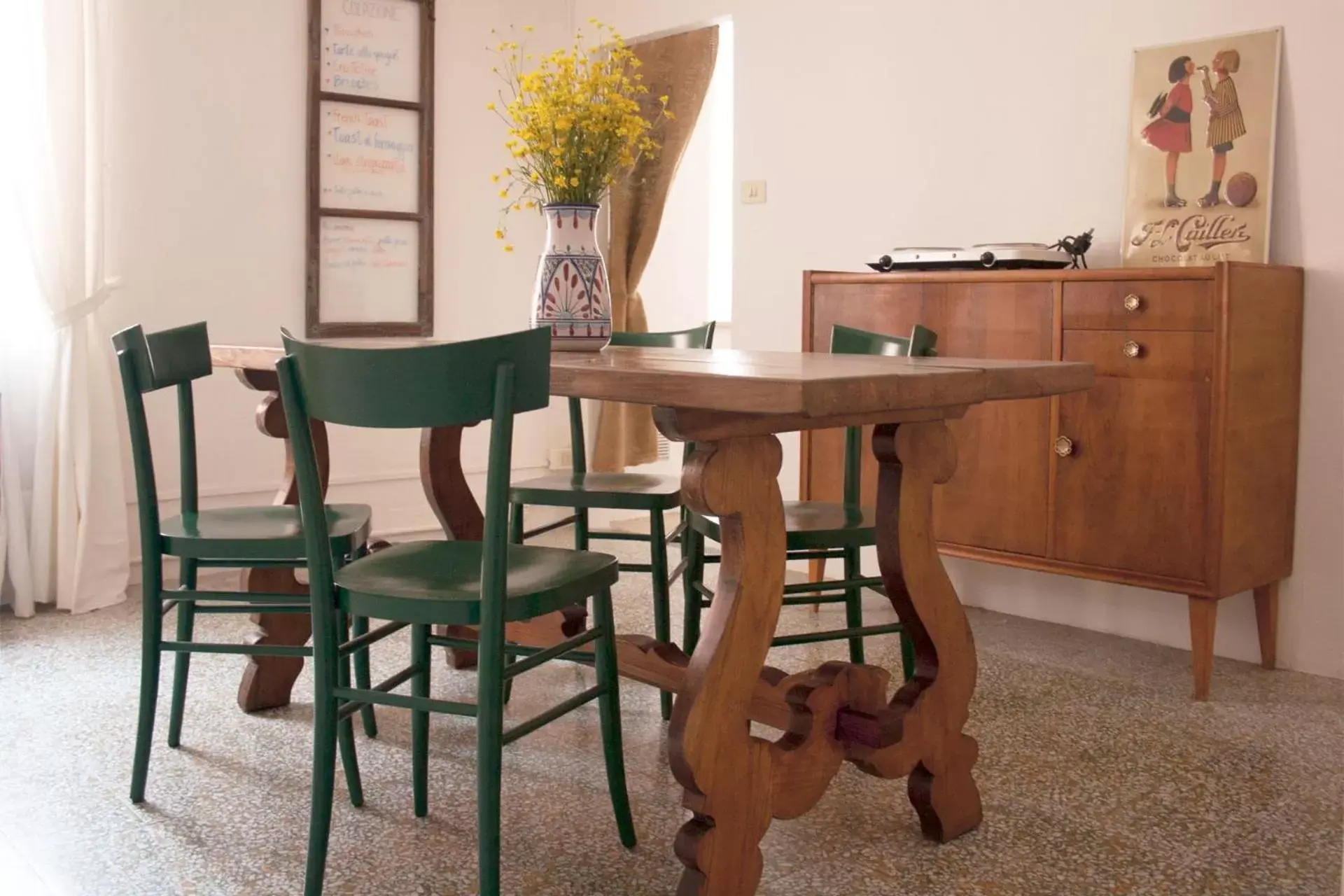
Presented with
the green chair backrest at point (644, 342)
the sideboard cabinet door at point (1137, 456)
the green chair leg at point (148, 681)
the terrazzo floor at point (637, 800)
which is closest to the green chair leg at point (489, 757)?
the terrazzo floor at point (637, 800)

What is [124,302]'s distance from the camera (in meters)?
4.07

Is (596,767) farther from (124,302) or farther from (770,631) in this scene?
(124,302)

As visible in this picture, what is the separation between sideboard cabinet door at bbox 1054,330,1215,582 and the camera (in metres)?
3.02

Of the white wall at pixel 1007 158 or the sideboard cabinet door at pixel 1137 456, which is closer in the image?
the sideboard cabinet door at pixel 1137 456

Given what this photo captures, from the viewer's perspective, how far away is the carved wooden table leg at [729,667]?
72.8 inches

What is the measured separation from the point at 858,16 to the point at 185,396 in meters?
2.52

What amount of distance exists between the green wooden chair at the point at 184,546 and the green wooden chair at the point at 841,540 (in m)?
0.70

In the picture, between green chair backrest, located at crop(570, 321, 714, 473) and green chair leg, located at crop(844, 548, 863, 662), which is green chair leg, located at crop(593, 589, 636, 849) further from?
green chair backrest, located at crop(570, 321, 714, 473)

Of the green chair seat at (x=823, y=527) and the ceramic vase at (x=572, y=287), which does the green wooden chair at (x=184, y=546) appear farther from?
the green chair seat at (x=823, y=527)

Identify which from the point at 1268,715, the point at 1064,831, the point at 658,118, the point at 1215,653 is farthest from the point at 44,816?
the point at 658,118

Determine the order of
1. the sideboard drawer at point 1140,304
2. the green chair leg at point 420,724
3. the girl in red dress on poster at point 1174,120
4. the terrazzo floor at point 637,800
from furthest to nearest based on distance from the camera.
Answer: the girl in red dress on poster at point 1174,120 < the sideboard drawer at point 1140,304 < the green chair leg at point 420,724 < the terrazzo floor at point 637,800

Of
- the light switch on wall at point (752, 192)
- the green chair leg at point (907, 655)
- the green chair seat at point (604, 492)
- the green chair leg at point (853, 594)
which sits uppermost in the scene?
the light switch on wall at point (752, 192)

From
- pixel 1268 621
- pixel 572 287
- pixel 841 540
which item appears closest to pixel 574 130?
pixel 572 287

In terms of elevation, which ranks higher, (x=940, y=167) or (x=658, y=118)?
(x=658, y=118)
